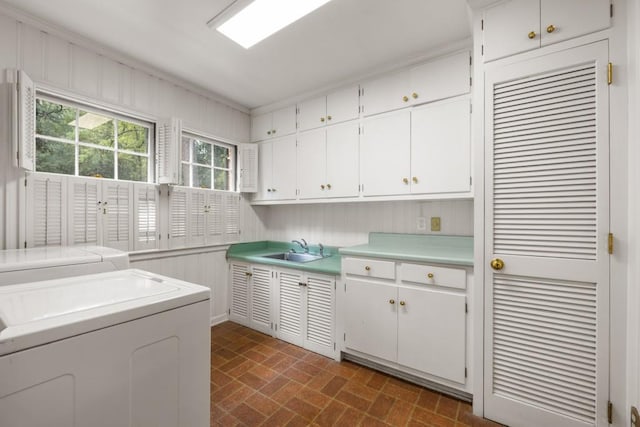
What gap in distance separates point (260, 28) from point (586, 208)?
2270mm

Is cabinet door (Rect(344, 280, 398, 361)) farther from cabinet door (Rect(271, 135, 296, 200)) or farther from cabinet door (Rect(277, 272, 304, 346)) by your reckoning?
cabinet door (Rect(271, 135, 296, 200))

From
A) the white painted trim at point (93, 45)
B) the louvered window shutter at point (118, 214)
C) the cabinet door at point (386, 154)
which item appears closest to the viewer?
the white painted trim at point (93, 45)

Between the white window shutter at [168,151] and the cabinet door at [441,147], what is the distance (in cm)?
216

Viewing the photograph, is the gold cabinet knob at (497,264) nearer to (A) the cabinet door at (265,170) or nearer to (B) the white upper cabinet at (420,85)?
(B) the white upper cabinet at (420,85)

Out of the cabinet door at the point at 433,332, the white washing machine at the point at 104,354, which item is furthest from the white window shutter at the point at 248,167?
the white washing machine at the point at 104,354

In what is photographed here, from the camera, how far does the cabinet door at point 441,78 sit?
6.88ft

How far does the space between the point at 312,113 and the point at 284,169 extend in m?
0.69

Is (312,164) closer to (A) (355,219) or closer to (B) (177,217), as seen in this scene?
(A) (355,219)

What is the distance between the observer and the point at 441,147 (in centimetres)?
219

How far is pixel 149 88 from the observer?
255 centimetres

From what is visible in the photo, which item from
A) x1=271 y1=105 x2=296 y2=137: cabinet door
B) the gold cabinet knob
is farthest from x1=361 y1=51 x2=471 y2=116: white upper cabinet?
the gold cabinet knob

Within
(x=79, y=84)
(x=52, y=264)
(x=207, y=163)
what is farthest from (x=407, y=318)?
(x=79, y=84)

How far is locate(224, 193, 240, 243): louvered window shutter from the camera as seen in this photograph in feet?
10.6

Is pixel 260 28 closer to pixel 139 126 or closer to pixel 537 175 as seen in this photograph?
pixel 139 126
